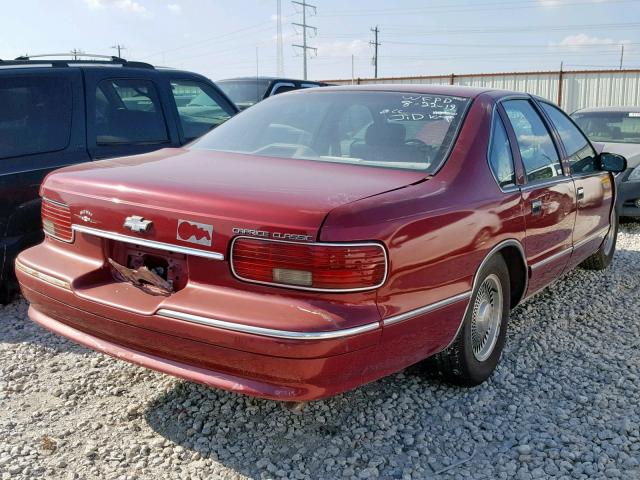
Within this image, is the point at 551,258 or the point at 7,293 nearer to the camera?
the point at 551,258

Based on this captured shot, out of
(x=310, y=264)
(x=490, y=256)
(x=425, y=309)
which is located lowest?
(x=425, y=309)

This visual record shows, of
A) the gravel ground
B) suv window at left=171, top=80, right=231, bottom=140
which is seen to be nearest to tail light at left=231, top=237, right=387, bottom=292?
the gravel ground

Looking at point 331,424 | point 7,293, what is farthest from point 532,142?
point 7,293

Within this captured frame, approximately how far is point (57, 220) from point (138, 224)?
0.66 m

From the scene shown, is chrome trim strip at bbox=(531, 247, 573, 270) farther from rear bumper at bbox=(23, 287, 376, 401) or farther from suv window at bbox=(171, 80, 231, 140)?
suv window at bbox=(171, 80, 231, 140)

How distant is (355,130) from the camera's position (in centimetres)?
339

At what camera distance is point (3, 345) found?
3.94 meters

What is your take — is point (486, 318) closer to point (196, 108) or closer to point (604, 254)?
point (604, 254)

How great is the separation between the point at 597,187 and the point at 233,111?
3183mm

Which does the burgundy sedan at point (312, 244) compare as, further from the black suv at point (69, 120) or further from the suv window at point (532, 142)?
the black suv at point (69, 120)

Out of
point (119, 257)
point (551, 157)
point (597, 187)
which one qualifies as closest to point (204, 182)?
point (119, 257)

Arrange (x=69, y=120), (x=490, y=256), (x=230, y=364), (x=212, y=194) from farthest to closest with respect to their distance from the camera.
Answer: (x=69, y=120) < (x=490, y=256) < (x=212, y=194) < (x=230, y=364)

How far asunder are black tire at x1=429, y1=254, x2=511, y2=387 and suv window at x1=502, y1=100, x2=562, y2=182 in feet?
2.00

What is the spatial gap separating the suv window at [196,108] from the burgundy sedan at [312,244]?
1.77 m
